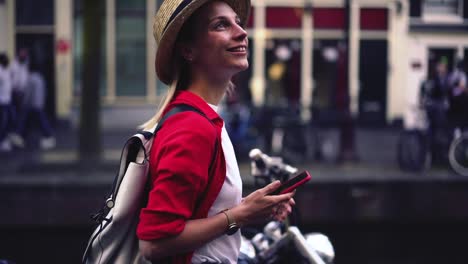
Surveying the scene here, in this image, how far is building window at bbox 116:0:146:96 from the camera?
20203 mm

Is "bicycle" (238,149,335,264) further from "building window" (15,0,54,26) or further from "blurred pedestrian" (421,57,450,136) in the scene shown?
"building window" (15,0,54,26)

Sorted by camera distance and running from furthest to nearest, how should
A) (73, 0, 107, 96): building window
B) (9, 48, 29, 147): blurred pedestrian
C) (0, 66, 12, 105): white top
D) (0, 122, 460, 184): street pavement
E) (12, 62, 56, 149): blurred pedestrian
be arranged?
(73, 0, 107, 96): building window, (9, 48, 29, 147): blurred pedestrian, (12, 62, 56, 149): blurred pedestrian, (0, 66, 12, 105): white top, (0, 122, 460, 184): street pavement

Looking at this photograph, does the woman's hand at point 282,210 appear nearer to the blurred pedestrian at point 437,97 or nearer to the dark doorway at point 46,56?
the blurred pedestrian at point 437,97

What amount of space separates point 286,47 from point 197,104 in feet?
62.5

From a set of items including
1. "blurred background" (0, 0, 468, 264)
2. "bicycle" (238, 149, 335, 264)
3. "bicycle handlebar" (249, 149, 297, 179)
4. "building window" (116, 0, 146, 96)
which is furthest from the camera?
"building window" (116, 0, 146, 96)

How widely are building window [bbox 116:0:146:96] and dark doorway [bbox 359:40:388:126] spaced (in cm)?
639

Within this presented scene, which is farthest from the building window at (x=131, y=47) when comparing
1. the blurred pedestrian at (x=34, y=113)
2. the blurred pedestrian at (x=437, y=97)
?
the blurred pedestrian at (x=437, y=97)

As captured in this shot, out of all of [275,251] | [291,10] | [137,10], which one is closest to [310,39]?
[291,10]

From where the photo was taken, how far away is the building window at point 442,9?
63.5 ft

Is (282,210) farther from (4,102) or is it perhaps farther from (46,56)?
(46,56)

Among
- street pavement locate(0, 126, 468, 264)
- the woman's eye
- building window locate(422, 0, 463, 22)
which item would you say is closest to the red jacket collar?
the woman's eye

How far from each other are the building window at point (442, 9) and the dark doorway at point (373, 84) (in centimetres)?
154

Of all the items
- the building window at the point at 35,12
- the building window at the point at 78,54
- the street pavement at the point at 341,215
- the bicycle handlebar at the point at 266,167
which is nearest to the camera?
the bicycle handlebar at the point at 266,167

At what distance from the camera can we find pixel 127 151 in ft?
Answer: 6.40
